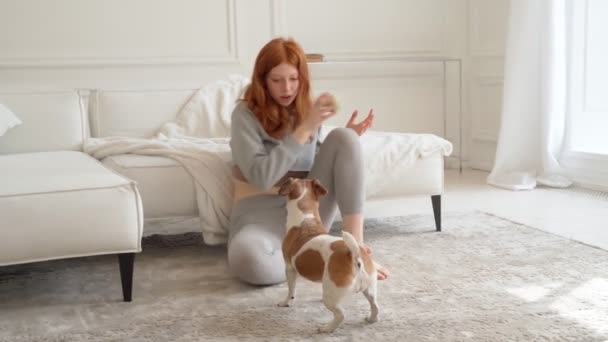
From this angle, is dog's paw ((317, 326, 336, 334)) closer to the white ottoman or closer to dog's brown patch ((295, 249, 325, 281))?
dog's brown patch ((295, 249, 325, 281))

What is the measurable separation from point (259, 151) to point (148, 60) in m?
2.19

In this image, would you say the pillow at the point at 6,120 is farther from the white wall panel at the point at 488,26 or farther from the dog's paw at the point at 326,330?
the white wall panel at the point at 488,26

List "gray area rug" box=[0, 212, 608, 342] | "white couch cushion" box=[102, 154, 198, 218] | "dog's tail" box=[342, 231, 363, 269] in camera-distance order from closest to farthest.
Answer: "dog's tail" box=[342, 231, 363, 269] < "gray area rug" box=[0, 212, 608, 342] < "white couch cushion" box=[102, 154, 198, 218]

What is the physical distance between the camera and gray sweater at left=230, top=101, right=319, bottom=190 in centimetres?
199

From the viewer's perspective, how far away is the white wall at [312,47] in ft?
12.6

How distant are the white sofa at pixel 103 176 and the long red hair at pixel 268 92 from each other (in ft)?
1.37

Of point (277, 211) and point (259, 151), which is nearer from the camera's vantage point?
point (259, 151)

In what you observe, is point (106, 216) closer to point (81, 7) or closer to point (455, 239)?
point (455, 239)

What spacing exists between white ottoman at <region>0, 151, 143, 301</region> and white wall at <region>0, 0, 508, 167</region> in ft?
5.89

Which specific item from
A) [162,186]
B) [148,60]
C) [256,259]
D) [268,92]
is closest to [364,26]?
[148,60]

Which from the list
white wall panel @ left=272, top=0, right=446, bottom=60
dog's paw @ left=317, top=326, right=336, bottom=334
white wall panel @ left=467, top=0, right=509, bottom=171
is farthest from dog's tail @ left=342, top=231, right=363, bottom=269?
white wall panel @ left=467, top=0, right=509, bottom=171

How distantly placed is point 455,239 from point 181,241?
103cm

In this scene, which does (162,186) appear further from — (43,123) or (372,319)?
(372,319)

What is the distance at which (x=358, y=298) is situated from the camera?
6.11ft
